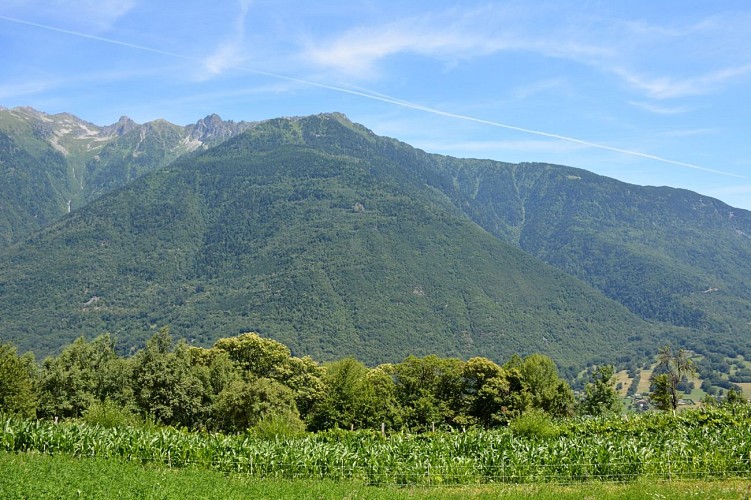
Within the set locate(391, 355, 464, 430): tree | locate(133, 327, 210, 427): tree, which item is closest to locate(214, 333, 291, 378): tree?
locate(133, 327, 210, 427): tree

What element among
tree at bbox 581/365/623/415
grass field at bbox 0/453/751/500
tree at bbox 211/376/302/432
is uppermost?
grass field at bbox 0/453/751/500

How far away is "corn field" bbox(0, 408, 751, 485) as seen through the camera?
2575cm

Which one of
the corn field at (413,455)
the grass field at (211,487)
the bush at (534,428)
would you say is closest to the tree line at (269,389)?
the bush at (534,428)

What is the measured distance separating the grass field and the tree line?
16742 millimetres

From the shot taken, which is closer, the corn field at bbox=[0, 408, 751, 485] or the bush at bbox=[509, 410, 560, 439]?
the corn field at bbox=[0, 408, 751, 485]

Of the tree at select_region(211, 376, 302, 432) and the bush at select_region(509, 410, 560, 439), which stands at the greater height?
the bush at select_region(509, 410, 560, 439)

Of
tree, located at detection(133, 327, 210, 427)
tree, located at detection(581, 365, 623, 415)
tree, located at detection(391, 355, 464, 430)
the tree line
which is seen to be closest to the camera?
the tree line

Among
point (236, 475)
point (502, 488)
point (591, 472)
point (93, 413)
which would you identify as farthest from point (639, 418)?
point (93, 413)

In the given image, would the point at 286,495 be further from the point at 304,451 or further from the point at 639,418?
the point at 639,418

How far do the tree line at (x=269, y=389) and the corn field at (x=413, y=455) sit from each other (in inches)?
492

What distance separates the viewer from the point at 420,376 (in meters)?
53.1

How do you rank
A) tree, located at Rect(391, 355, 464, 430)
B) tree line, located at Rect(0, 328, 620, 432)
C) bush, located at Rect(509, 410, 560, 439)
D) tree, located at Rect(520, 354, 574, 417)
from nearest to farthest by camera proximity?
bush, located at Rect(509, 410, 560, 439) → tree line, located at Rect(0, 328, 620, 432) → tree, located at Rect(391, 355, 464, 430) → tree, located at Rect(520, 354, 574, 417)

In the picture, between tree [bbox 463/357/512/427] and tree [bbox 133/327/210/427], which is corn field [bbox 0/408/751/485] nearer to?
tree [bbox 133/327/210/427]

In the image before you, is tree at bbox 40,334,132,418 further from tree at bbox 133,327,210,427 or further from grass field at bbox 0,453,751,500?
grass field at bbox 0,453,751,500
